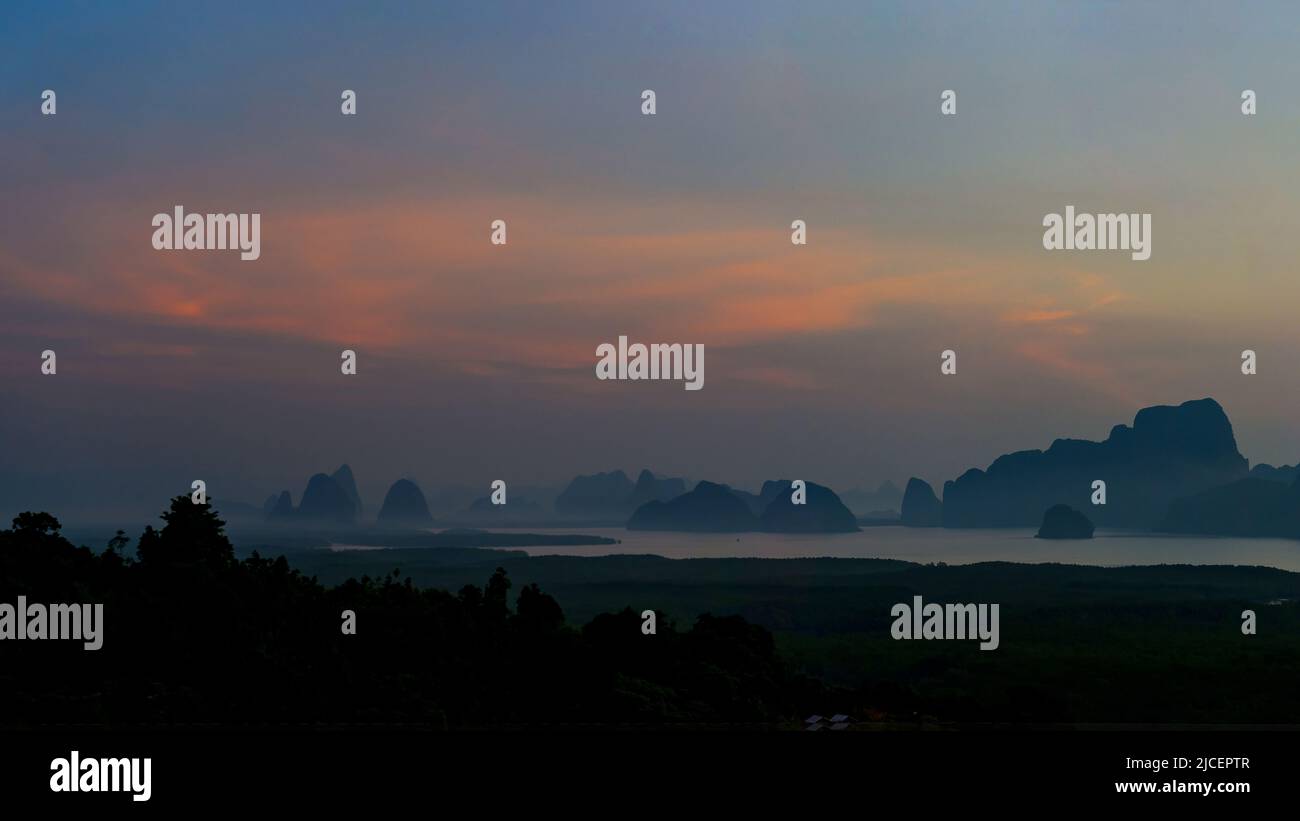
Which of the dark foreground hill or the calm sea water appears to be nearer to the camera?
the dark foreground hill

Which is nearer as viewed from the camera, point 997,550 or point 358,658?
point 358,658

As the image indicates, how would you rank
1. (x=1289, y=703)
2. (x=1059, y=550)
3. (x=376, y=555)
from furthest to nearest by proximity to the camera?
1. (x=1059, y=550)
2. (x=376, y=555)
3. (x=1289, y=703)

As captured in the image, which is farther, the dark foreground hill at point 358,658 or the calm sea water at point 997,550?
the calm sea water at point 997,550

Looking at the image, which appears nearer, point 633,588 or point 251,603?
point 251,603
